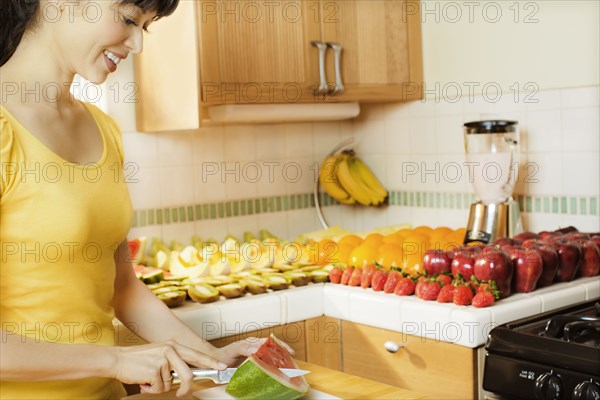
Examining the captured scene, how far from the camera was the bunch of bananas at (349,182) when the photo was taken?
3002 mm

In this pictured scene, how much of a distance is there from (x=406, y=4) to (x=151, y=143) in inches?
41.1

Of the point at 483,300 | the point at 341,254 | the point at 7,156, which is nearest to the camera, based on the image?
the point at 7,156

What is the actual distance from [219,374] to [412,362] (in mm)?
762

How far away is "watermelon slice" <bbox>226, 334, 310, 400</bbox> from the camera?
1317 millimetres

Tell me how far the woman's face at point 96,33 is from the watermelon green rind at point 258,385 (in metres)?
0.56

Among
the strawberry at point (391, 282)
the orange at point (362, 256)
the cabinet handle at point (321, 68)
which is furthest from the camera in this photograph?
the cabinet handle at point (321, 68)

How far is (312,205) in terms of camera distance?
3088 mm

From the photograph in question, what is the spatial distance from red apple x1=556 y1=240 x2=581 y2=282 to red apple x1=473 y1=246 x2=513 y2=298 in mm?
198

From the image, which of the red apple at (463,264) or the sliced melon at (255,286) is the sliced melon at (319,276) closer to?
the sliced melon at (255,286)

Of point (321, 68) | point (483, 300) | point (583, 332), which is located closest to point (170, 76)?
point (321, 68)

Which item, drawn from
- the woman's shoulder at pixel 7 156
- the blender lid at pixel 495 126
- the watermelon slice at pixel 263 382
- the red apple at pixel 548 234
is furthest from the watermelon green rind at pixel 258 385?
the blender lid at pixel 495 126

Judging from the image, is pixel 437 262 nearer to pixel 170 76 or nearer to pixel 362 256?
pixel 362 256

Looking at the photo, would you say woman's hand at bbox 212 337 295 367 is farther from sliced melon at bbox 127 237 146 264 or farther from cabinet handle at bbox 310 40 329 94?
cabinet handle at bbox 310 40 329 94

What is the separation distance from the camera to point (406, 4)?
2857mm
